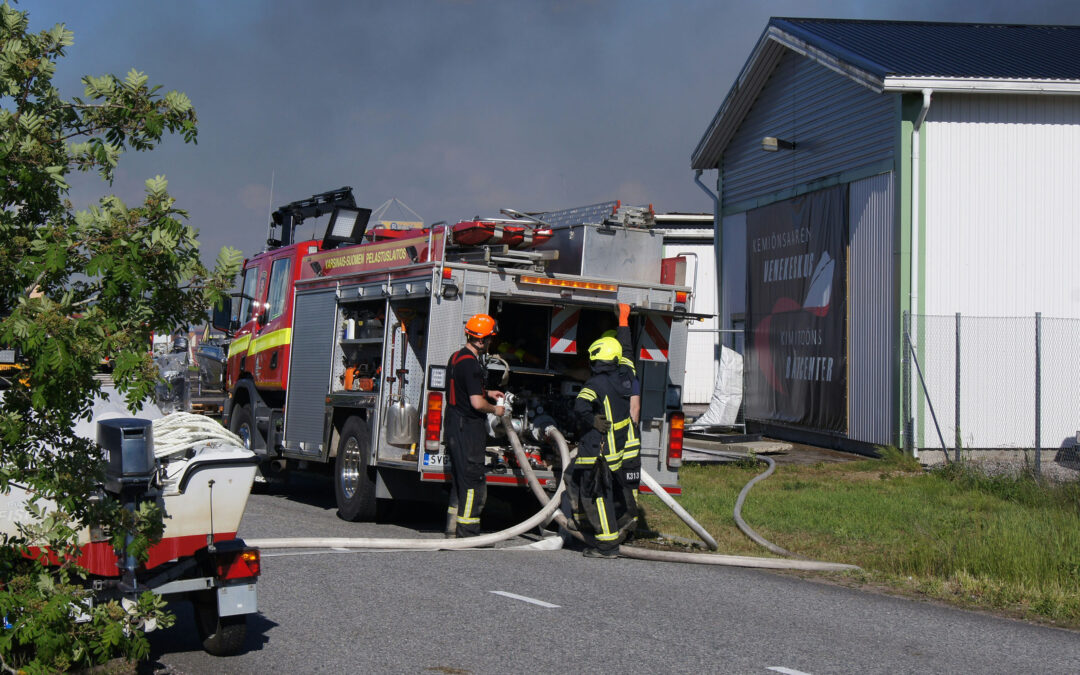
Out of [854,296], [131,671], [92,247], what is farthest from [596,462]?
[854,296]

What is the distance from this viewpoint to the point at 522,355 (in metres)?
11.7

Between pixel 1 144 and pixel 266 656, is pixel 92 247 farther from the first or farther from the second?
pixel 266 656

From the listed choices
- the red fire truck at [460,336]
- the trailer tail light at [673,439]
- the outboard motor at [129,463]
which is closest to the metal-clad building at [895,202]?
the trailer tail light at [673,439]

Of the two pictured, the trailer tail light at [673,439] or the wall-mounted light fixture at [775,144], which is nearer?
the trailer tail light at [673,439]

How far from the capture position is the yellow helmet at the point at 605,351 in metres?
9.80

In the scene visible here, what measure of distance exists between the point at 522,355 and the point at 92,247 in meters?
7.21

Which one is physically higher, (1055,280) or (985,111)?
(985,111)

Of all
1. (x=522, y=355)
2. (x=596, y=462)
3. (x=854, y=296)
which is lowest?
(x=596, y=462)

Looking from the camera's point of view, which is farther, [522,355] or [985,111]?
[985,111]

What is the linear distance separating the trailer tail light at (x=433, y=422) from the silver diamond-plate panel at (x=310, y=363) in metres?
→ 2.30

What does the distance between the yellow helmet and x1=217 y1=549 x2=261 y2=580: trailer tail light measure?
466cm

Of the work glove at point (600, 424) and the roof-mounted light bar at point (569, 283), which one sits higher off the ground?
the roof-mounted light bar at point (569, 283)

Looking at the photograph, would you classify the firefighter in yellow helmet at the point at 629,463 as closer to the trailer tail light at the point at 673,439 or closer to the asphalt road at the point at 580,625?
the asphalt road at the point at 580,625

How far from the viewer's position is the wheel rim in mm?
11492
